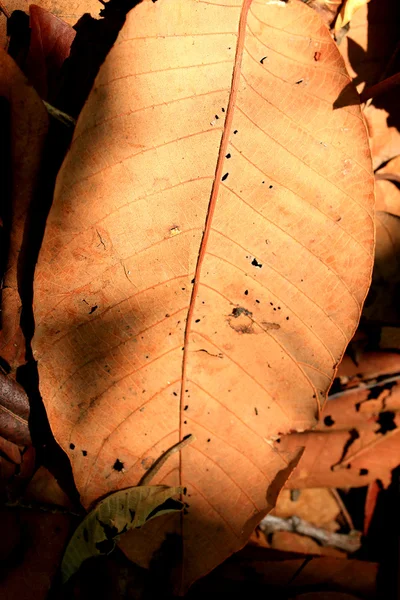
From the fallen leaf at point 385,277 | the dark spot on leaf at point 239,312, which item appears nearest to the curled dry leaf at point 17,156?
the dark spot on leaf at point 239,312

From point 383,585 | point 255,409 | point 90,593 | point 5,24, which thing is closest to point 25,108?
point 5,24

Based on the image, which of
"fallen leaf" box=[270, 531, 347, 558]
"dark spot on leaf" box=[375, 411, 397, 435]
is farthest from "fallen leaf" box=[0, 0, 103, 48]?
"fallen leaf" box=[270, 531, 347, 558]

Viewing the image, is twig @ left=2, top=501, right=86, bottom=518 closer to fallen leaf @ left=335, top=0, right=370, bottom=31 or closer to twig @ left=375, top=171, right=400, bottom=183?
twig @ left=375, top=171, right=400, bottom=183

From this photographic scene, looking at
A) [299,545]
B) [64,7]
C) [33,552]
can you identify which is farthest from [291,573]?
[64,7]

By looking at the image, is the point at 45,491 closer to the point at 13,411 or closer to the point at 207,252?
the point at 13,411

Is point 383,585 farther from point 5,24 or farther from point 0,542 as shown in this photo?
point 5,24

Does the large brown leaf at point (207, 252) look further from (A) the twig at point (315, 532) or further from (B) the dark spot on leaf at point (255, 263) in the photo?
(A) the twig at point (315, 532)
